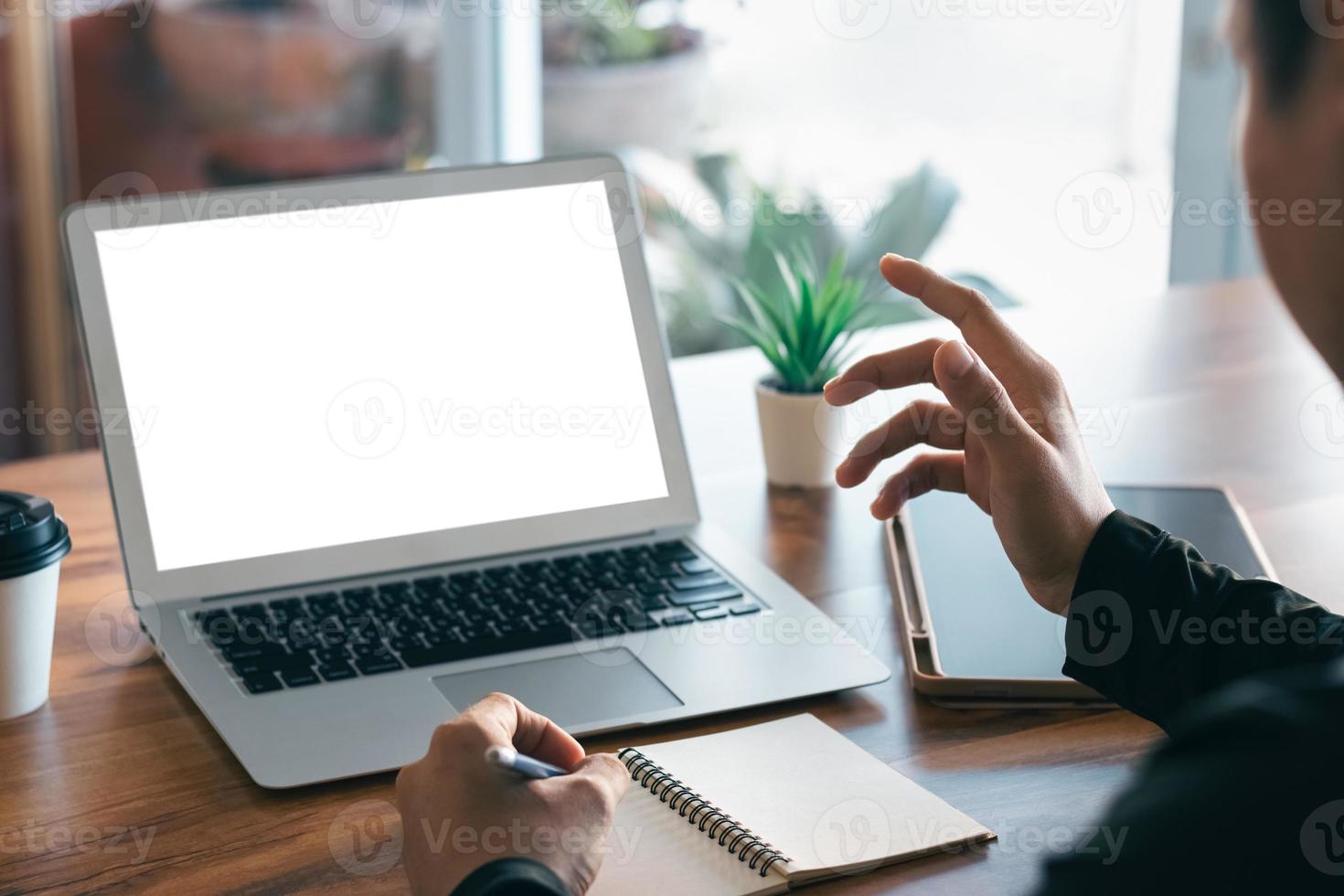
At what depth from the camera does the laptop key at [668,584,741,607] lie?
1.03m

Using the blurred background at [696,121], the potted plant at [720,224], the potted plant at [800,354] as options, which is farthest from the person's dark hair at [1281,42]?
the potted plant at [720,224]

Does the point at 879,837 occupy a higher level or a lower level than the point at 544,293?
lower

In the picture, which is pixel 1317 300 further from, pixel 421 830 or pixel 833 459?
pixel 833 459

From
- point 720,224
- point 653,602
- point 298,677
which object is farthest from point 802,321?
point 720,224

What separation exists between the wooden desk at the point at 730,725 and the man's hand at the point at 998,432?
0.37 feet

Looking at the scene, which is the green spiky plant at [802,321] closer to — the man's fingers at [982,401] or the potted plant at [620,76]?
the man's fingers at [982,401]

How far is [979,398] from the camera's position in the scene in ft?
2.85

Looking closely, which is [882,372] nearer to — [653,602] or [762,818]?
[653,602]

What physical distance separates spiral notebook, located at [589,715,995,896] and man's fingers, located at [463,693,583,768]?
0.05 m

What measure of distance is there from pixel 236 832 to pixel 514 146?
2.47 meters

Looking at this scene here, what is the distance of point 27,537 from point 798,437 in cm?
71

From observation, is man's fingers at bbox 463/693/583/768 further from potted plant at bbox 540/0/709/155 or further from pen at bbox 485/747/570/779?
potted plant at bbox 540/0/709/155

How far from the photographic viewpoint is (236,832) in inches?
30.4

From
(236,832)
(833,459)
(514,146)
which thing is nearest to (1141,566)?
(833,459)
